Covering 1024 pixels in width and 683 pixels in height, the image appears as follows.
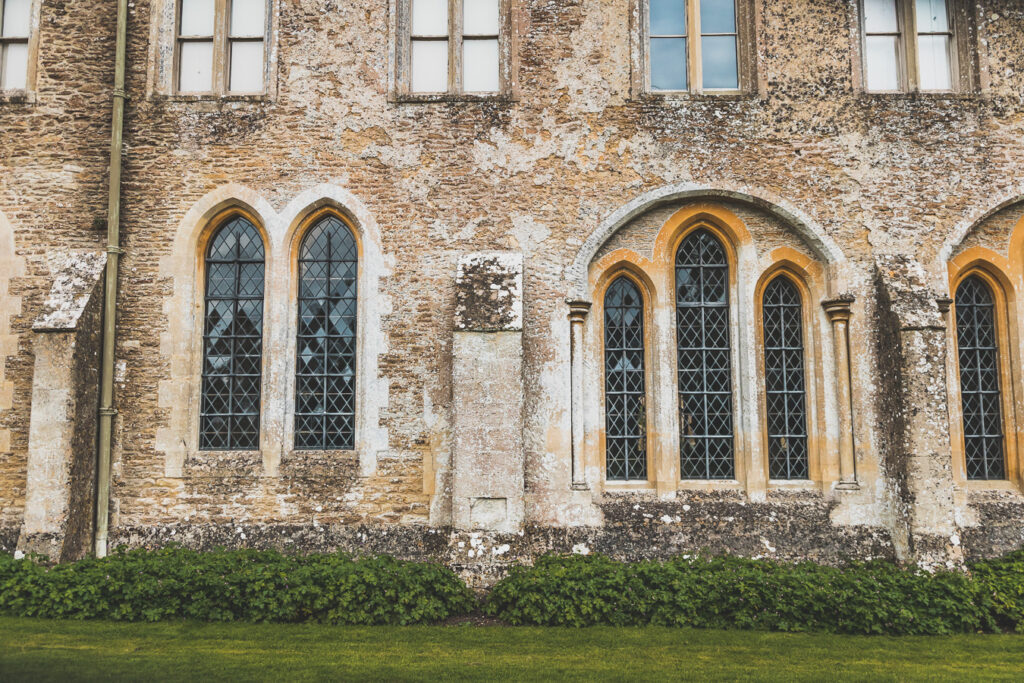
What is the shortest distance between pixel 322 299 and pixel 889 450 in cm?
726

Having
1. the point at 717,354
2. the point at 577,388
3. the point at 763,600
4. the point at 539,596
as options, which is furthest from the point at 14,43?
the point at 763,600

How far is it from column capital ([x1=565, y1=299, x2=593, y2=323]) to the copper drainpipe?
18.7 ft

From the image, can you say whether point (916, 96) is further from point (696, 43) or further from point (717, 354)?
point (717, 354)

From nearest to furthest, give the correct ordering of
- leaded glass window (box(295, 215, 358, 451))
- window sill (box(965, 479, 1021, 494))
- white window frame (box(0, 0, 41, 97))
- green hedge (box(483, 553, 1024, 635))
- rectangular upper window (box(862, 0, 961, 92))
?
green hedge (box(483, 553, 1024, 635)) < window sill (box(965, 479, 1021, 494)) < leaded glass window (box(295, 215, 358, 451)) < white window frame (box(0, 0, 41, 97)) < rectangular upper window (box(862, 0, 961, 92))

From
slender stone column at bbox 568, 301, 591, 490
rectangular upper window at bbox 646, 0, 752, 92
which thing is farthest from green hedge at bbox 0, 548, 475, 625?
rectangular upper window at bbox 646, 0, 752, 92

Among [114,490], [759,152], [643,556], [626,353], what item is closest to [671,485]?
[643,556]

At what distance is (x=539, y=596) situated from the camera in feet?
24.1

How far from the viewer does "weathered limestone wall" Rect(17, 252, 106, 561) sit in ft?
26.5

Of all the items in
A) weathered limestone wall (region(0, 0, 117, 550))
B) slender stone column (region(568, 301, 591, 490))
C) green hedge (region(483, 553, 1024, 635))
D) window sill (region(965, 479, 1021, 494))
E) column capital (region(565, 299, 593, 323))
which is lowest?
green hedge (region(483, 553, 1024, 635))

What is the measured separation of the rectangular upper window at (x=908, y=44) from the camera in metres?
9.34

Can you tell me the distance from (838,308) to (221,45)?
8.73 meters

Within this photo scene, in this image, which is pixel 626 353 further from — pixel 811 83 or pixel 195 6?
pixel 195 6

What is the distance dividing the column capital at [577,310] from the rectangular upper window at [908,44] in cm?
481

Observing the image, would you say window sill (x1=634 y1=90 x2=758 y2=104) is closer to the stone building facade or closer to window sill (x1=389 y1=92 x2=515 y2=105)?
the stone building facade
